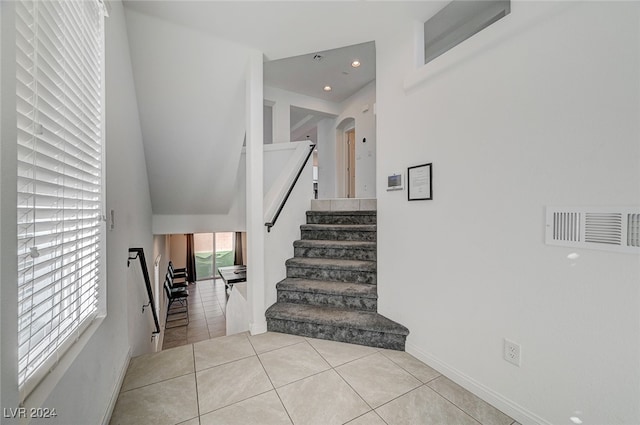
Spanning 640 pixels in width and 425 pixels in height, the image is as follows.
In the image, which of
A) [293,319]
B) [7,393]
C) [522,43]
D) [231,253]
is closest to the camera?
[7,393]

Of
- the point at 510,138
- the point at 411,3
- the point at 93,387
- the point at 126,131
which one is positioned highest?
the point at 411,3

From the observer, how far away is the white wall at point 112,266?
708mm

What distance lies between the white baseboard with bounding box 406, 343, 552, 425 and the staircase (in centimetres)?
26

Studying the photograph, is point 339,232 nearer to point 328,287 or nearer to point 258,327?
point 328,287

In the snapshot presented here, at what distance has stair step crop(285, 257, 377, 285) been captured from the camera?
2.85 meters

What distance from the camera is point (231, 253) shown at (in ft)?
37.6

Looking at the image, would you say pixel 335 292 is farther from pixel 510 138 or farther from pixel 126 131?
pixel 126 131

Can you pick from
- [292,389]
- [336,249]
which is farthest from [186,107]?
[292,389]

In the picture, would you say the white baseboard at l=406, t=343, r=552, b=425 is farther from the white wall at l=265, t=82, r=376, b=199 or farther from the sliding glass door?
the sliding glass door

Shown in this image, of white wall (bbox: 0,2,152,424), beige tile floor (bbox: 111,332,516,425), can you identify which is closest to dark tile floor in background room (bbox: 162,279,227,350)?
white wall (bbox: 0,2,152,424)

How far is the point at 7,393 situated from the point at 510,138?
2.36 metres

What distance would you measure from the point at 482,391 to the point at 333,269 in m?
1.62

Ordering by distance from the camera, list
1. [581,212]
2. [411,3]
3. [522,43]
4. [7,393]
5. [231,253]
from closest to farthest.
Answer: [7,393] < [581,212] < [522,43] < [411,3] < [231,253]

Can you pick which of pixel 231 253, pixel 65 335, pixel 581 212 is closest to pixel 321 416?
pixel 65 335
